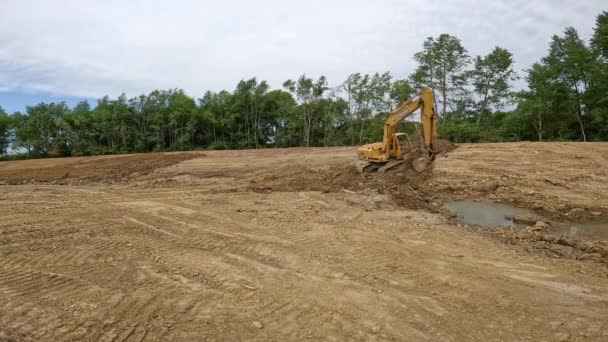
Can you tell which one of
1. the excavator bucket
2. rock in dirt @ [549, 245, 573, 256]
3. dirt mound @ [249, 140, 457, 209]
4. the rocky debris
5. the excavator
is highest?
the excavator

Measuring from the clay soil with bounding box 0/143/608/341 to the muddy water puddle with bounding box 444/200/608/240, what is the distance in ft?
1.28

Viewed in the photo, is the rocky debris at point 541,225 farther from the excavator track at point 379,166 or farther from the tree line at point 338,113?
the tree line at point 338,113

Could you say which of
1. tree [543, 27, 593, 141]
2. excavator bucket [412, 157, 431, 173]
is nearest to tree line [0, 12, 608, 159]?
tree [543, 27, 593, 141]

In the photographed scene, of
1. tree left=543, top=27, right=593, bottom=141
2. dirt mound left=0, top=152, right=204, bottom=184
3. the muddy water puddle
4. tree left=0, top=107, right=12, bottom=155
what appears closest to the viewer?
the muddy water puddle

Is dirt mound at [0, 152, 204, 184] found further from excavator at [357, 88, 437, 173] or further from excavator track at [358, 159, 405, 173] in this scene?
excavator at [357, 88, 437, 173]

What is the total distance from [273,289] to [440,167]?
31.6ft

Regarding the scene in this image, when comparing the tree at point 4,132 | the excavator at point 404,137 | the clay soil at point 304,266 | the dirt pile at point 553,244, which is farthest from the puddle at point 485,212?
the tree at point 4,132

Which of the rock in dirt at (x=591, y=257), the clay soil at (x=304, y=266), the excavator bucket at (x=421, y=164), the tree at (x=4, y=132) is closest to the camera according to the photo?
the clay soil at (x=304, y=266)

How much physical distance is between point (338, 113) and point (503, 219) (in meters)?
33.0

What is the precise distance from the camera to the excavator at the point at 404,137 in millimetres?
11609

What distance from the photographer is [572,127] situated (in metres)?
26.8

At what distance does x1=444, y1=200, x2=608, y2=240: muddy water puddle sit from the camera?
7395mm

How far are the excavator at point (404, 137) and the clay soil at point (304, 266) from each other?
148cm

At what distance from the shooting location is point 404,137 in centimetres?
1330
